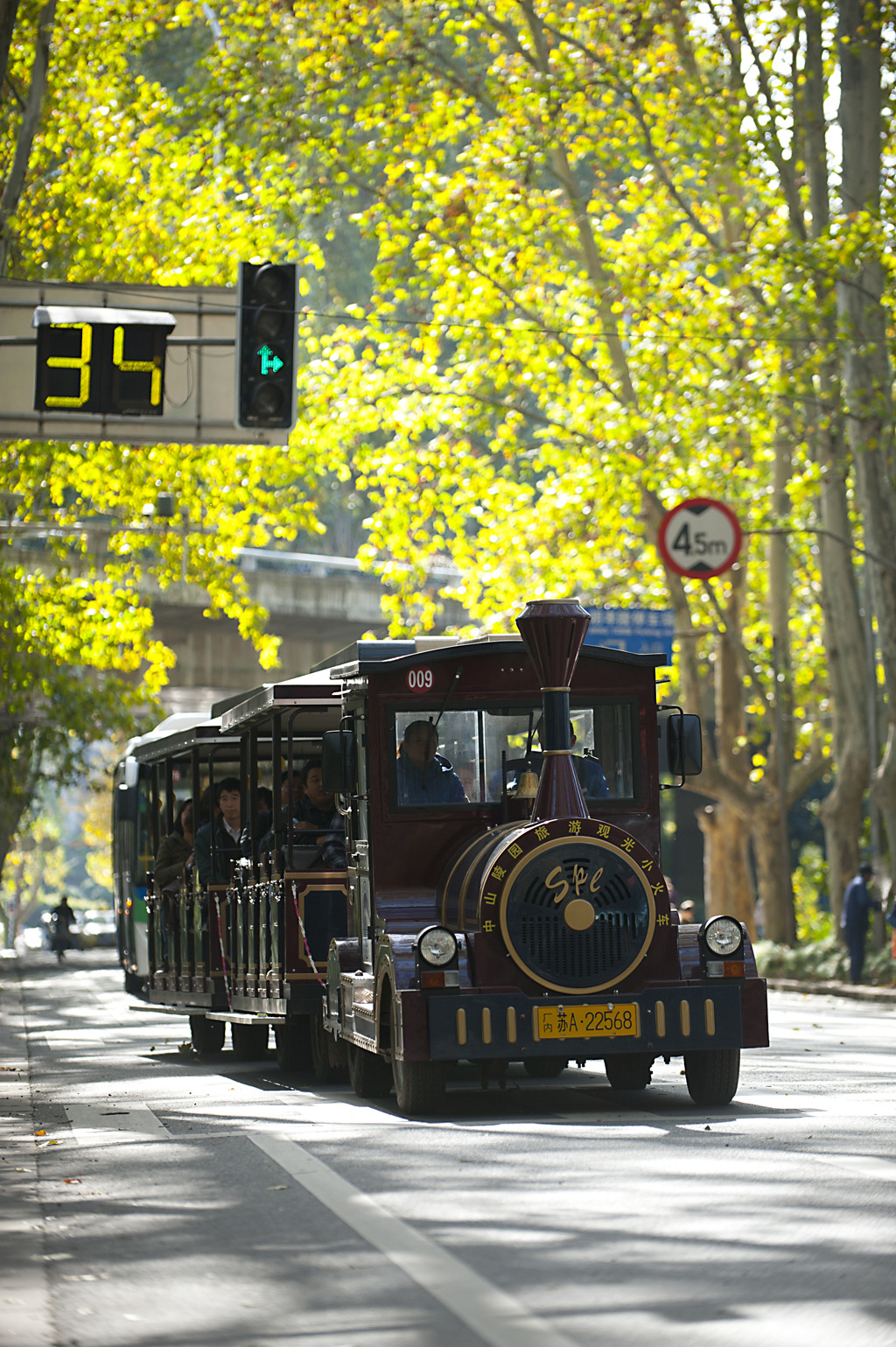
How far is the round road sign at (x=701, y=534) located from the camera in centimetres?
2536

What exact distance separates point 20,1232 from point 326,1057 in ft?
20.5

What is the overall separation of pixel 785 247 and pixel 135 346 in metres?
10.5

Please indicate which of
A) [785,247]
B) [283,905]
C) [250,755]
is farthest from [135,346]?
[785,247]

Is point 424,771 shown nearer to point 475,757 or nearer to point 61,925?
point 475,757

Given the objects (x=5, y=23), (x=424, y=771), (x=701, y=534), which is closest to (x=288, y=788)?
(x=424, y=771)

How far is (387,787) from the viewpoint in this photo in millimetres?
12266

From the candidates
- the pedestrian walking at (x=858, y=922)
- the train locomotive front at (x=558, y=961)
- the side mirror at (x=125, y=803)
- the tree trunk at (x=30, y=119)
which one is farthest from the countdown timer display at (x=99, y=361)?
the pedestrian walking at (x=858, y=922)

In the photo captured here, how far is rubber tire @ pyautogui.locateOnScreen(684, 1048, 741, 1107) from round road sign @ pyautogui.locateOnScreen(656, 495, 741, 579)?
14.4 meters

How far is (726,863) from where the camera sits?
117 ft

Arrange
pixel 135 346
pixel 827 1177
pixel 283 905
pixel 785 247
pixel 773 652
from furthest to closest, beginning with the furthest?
pixel 773 652, pixel 785 247, pixel 135 346, pixel 283 905, pixel 827 1177

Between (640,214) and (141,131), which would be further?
(640,214)

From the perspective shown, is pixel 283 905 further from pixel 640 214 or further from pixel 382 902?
pixel 640 214

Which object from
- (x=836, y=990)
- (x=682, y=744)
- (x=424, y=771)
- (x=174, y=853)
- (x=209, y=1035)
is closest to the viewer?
(x=682, y=744)

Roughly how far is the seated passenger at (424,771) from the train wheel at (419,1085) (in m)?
1.69
